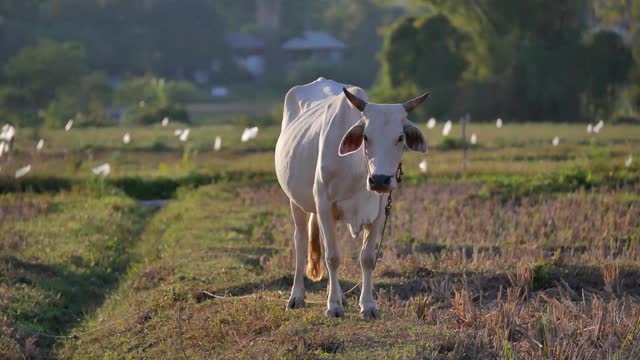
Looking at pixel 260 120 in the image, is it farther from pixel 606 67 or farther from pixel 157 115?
pixel 606 67

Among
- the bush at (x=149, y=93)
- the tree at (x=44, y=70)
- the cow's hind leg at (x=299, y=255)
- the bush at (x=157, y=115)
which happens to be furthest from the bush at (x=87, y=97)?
the cow's hind leg at (x=299, y=255)

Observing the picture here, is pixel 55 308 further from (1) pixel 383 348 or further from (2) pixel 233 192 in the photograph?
(2) pixel 233 192

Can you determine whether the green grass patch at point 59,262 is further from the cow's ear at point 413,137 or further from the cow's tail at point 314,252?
the cow's ear at point 413,137

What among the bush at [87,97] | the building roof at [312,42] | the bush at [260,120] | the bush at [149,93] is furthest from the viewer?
the building roof at [312,42]

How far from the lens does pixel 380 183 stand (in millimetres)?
6473

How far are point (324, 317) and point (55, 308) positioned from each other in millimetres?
3184

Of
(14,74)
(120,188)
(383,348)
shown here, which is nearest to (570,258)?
(383,348)

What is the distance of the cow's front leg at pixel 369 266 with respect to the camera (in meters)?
7.05

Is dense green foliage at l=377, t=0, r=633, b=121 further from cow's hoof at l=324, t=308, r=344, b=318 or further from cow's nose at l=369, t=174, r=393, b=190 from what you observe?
cow's nose at l=369, t=174, r=393, b=190

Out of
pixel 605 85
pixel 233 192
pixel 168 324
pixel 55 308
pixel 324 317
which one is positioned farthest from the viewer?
pixel 605 85

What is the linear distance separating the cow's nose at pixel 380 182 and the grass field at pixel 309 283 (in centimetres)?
77

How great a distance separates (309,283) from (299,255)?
4.04ft

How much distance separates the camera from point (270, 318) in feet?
23.6

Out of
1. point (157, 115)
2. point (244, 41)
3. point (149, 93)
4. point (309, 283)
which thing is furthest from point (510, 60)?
point (309, 283)
